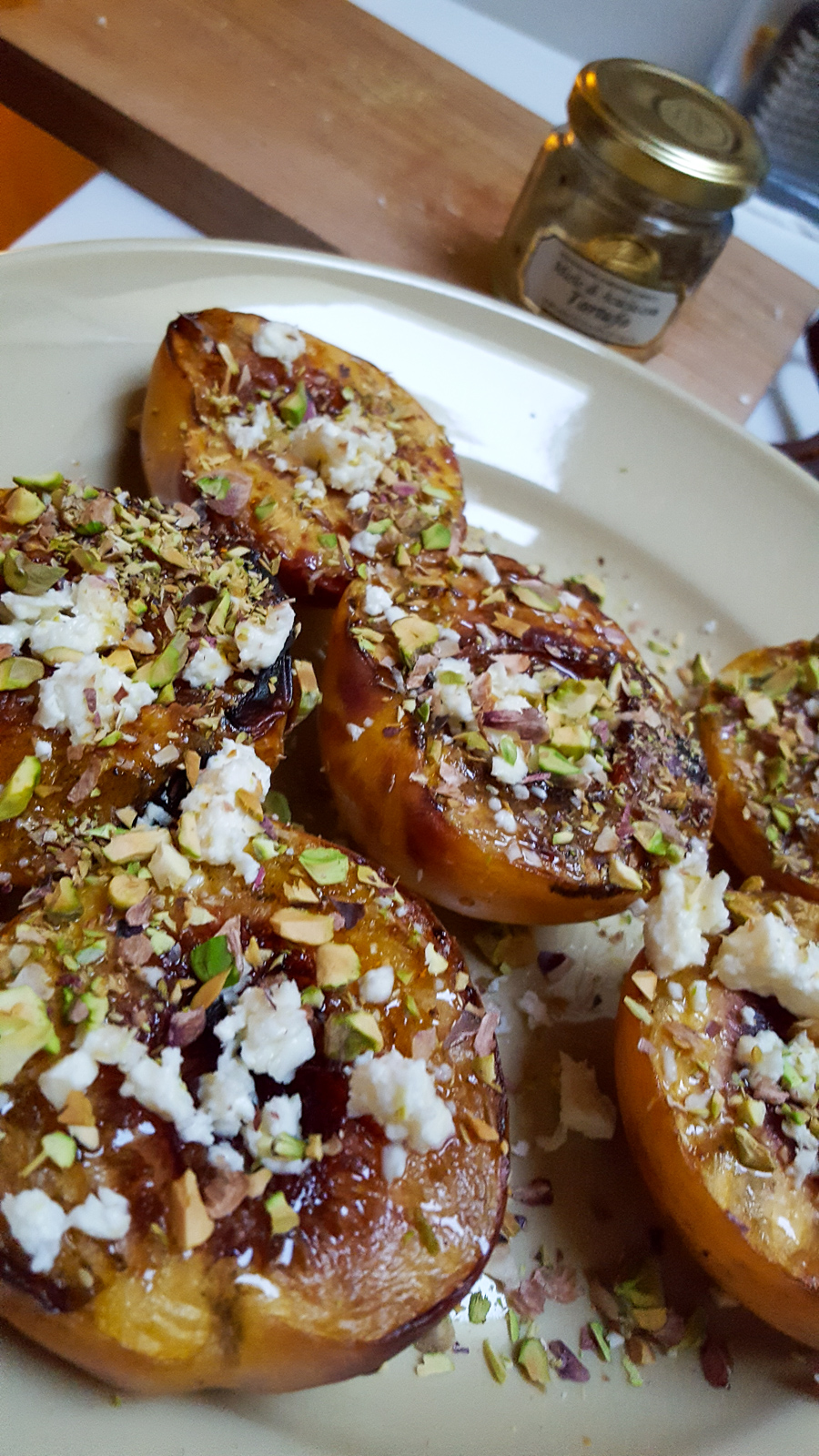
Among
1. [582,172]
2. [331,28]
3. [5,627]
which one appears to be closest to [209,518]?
[5,627]

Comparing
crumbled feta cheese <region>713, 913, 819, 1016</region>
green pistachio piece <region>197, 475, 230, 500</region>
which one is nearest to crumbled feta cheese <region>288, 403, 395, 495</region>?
green pistachio piece <region>197, 475, 230, 500</region>

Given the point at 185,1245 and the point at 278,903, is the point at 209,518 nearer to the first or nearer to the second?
the point at 278,903

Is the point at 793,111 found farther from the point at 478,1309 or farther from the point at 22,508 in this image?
the point at 478,1309

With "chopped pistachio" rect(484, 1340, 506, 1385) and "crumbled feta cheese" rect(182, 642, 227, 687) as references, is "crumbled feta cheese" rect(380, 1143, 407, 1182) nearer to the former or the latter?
"chopped pistachio" rect(484, 1340, 506, 1385)

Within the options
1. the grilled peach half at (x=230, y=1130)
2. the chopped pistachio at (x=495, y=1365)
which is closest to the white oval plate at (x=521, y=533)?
the chopped pistachio at (x=495, y=1365)

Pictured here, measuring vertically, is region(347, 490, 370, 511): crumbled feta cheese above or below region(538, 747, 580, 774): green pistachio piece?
above

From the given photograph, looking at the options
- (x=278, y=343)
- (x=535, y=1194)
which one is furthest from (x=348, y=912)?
(x=278, y=343)
